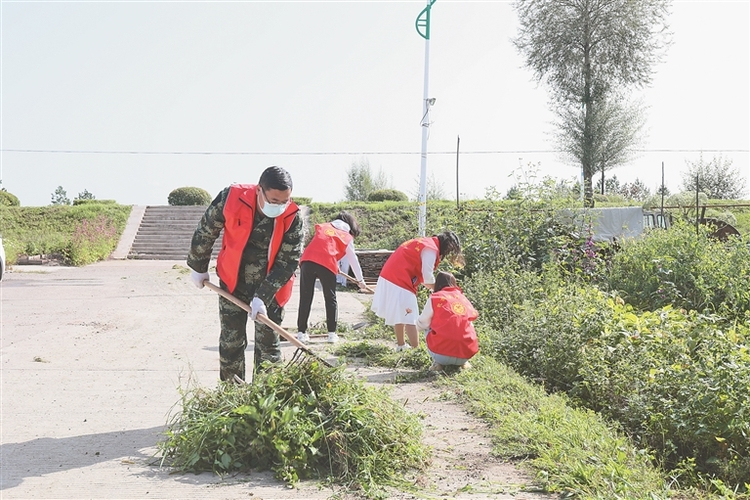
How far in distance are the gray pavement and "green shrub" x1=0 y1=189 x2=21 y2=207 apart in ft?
78.5

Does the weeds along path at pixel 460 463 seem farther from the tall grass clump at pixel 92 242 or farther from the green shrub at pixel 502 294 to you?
the tall grass clump at pixel 92 242

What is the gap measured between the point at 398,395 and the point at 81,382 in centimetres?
315

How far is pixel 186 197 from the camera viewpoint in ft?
121

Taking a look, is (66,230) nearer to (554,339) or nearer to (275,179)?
(554,339)

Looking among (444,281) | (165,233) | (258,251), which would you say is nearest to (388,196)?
(165,233)

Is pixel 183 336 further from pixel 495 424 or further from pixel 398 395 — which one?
pixel 495 424

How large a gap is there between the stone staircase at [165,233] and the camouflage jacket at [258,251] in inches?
878

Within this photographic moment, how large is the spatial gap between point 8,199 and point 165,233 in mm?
10657

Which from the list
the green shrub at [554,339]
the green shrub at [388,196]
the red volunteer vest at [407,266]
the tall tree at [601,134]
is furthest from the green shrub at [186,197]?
the green shrub at [554,339]

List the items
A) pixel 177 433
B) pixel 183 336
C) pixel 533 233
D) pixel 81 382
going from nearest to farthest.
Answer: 1. pixel 177 433
2. pixel 81 382
3. pixel 183 336
4. pixel 533 233

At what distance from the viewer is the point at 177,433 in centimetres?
459

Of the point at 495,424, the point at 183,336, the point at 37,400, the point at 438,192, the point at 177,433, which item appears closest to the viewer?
the point at 177,433

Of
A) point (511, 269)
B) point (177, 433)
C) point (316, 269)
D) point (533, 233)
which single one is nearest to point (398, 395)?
point (177, 433)

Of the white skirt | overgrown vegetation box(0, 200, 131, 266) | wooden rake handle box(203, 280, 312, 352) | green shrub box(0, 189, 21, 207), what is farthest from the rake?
green shrub box(0, 189, 21, 207)
